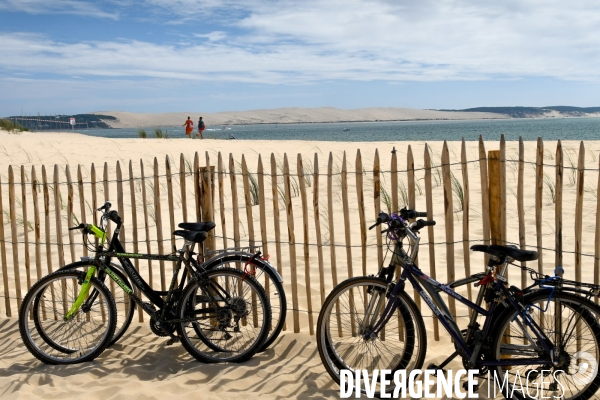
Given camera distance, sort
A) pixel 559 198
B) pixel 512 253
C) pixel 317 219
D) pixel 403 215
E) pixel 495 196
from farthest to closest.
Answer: pixel 317 219
pixel 495 196
pixel 559 198
pixel 403 215
pixel 512 253

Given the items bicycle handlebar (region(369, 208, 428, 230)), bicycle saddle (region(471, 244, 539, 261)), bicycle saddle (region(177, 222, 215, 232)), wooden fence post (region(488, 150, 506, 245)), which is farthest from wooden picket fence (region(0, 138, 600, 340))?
bicycle saddle (region(471, 244, 539, 261))

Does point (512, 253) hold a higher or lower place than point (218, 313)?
higher

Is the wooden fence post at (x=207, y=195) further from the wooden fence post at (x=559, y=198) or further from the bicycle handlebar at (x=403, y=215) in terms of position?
the wooden fence post at (x=559, y=198)

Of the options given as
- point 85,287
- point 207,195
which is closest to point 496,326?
point 207,195

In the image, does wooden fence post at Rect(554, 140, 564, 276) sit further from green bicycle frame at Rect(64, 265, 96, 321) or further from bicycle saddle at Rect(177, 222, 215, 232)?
green bicycle frame at Rect(64, 265, 96, 321)

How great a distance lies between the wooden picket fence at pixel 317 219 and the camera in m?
4.11

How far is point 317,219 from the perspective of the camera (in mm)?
4660

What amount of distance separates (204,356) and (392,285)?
5.10 feet

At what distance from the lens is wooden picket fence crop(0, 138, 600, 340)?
4.11 m

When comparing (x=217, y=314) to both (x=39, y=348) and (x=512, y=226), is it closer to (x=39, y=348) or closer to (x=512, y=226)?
(x=39, y=348)

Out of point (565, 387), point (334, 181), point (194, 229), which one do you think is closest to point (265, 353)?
point (194, 229)

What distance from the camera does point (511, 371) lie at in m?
3.82

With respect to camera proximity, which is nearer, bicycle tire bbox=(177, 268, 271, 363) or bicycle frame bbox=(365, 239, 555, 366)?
bicycle frame bbox=(365, 239, 555, 366)

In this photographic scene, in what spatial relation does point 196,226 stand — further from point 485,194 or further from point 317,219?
point 485,194
